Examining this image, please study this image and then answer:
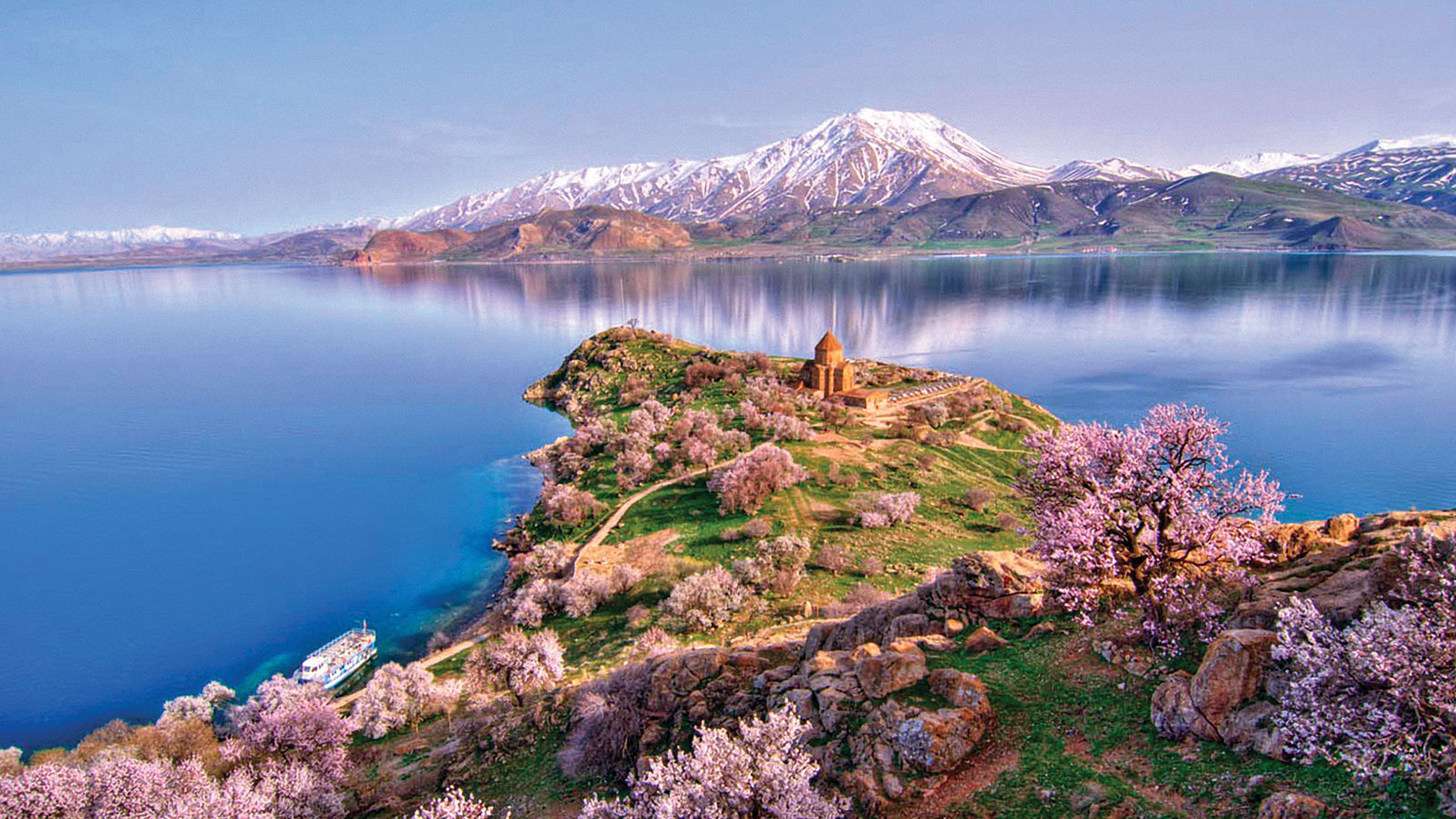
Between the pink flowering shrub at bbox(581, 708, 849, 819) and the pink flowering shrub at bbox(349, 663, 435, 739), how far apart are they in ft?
55.7

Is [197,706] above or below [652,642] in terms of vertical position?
below

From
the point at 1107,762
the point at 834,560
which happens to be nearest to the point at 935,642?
the point at 1107,762

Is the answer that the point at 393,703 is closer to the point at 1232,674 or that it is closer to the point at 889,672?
the point at 889,672

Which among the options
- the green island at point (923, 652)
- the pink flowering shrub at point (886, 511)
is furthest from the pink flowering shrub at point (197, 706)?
the pink flowering shrub at point (886, 511)

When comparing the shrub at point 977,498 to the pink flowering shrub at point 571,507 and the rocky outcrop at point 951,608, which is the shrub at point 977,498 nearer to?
the pink flowering shrub at point 571,507

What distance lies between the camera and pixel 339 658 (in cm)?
3478

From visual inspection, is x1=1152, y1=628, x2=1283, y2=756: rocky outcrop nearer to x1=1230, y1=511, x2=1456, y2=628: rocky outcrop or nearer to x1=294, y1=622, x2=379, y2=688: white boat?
x1=1230, y1=511, x2=1456, y2=628: rocky outcrop

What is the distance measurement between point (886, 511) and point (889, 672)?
28975 mm

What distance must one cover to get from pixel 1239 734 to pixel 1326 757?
169cm

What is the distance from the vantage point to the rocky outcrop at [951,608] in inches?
752

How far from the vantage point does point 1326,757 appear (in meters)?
9.82

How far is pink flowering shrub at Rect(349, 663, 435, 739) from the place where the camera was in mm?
26609

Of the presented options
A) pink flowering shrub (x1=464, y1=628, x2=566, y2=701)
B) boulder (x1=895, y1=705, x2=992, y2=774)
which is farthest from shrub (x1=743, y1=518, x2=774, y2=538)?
boulder (x1=895, y1=705, x2=992, y2=774)

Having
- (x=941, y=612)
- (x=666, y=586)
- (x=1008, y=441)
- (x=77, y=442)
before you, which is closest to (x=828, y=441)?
(x=1008, y=441)
